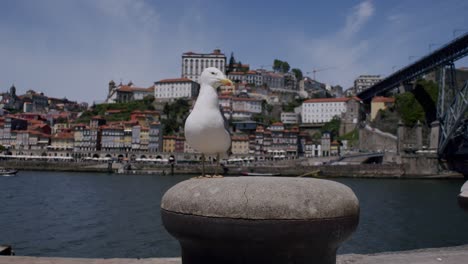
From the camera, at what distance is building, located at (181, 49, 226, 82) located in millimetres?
107481

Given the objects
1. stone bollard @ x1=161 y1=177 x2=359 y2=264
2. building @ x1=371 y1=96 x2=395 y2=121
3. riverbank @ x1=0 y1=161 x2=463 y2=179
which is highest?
building @ x1=371 y1=96 x2=395 y2=121

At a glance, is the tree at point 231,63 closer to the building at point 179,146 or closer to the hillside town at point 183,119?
the hillside town at point 183,119

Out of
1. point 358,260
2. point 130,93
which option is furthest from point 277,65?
point 358,260

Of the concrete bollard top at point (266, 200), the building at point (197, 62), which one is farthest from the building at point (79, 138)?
the concrete bollard top at point (266, 200)

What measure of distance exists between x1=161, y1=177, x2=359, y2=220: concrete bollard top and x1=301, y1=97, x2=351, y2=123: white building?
284 feet

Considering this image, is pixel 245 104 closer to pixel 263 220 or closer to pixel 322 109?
pixel 322 109

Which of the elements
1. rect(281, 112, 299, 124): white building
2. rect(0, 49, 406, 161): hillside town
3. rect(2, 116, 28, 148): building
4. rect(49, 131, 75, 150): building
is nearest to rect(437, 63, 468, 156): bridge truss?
rect(0, 49, 406, 161): hillside town

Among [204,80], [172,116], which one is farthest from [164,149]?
[204,80]

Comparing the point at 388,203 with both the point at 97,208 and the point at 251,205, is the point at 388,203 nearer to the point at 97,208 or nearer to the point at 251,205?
the point at 97,208

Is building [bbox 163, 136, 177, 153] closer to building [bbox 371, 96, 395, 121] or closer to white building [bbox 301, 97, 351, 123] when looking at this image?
white building [bbox 301, 97, 351, 123]

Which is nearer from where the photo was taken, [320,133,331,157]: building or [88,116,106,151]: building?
[320,133,331,157]: building

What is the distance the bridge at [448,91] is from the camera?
45500 mm

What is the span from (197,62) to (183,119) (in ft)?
91.0

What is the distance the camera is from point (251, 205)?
2.74 m
